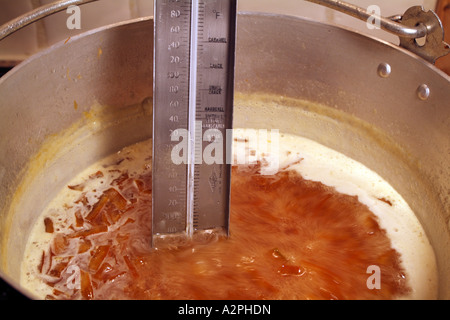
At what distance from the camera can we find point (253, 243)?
45.0 inches

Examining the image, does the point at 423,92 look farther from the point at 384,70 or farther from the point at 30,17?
the point at 30,17

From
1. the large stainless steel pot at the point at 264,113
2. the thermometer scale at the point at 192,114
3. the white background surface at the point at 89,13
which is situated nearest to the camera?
the thermometer scale at the point at 192,114

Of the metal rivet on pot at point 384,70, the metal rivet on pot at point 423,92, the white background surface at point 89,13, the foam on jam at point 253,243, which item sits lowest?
the foam on jam at point 253,243

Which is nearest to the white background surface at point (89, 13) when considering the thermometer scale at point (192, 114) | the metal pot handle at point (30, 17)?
the metal pot handle at point (30, 17)

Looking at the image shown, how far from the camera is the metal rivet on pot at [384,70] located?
4.13ft

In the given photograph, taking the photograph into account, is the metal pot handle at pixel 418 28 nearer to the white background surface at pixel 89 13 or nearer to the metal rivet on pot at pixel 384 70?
the metal rivet on pot at pixel 384 70

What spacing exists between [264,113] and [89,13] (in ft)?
1.99

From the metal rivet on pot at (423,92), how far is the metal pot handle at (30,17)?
80 cm

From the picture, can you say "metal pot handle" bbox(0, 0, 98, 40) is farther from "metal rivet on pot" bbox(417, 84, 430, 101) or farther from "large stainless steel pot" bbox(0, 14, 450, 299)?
"metal rivet on pot" bbox(417, 84, 430, 101)

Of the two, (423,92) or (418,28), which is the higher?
(418,28)

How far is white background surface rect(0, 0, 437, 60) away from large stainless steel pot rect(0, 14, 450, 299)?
0.28m

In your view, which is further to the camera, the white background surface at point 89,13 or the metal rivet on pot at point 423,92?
the white background surface at point 89,13

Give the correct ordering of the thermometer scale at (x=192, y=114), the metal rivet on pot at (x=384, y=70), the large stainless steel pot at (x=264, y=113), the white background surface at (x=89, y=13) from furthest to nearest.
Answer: the white background surface at (x=89, y=13), the metal rivet on pot at (x=384, y=70), the large stainless steel pot at (x=264, y=113), the thermometer scale at (x=192, y=114)

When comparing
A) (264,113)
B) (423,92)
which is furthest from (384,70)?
(264,113)
